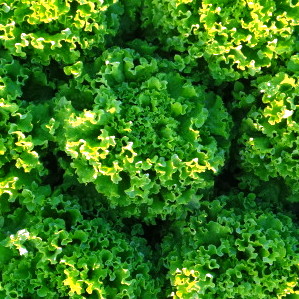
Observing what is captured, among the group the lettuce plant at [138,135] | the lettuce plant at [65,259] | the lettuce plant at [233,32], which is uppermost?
the lettuce plant at [233,32]

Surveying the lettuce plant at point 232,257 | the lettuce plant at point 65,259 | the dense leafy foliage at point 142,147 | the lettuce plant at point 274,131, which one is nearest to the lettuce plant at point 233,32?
the dense leafy foliage at point 142,147

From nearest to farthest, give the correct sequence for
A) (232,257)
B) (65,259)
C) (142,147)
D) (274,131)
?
(65,259)
(142,147)
(232,257)
(274,131)

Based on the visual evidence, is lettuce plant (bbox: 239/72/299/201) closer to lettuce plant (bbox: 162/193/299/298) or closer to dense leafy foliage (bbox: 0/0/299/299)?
dense leafy foliage (bbox: 0/0/299/299)

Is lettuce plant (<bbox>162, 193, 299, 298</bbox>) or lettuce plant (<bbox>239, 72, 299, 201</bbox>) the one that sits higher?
lettuce plant (<bbox>239, 72, 299, 201</bbox>)

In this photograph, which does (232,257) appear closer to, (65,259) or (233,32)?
(65,259)

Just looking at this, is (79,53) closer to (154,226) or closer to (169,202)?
(169,202)

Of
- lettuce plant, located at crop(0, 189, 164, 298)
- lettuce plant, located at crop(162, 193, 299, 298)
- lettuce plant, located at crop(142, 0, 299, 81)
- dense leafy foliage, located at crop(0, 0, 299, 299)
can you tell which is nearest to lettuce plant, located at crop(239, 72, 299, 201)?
dense leafy foliage, located at crop(0, 0, 299, 299)

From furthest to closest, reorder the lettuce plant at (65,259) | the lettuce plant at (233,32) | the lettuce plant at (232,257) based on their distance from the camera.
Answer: the lettuce plant at (233,32)
the lettuce plant at (232,257)
the lettuce plant at (65,259)

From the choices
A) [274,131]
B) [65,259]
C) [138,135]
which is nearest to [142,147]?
[138,135]

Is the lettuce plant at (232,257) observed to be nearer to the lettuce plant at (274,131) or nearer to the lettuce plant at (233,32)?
the lettuce plant at (274,131)
